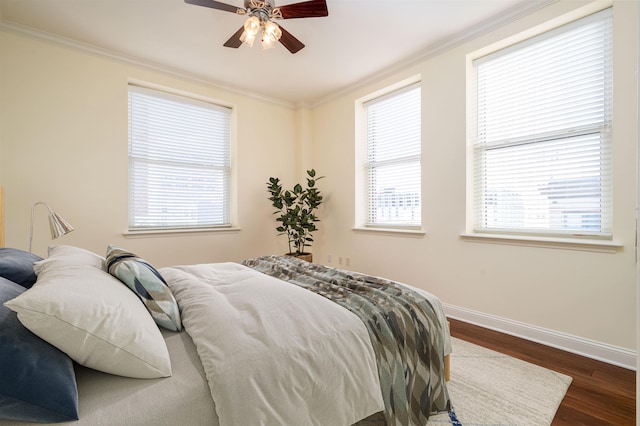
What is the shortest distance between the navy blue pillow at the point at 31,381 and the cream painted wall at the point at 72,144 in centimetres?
278

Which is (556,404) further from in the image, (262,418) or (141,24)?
(141,24)

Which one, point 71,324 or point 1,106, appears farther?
point 1,106

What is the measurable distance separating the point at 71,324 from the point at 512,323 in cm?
306

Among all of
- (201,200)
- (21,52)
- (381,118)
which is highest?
(21,52)

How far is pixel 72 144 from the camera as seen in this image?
2.95m

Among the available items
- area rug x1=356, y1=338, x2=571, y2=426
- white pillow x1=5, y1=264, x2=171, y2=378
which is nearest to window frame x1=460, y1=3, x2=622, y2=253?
area rug x1=356, y1=338, x2=571, y2=426

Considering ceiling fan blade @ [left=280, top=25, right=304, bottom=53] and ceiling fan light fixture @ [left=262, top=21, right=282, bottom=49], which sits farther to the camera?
ceiling fan blade @ [left=280, top=25, right=304, bottom=53]

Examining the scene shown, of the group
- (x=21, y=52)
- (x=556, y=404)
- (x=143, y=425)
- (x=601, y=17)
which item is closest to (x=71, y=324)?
(x=143, y=425)

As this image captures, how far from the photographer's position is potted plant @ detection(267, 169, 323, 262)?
4145 mm

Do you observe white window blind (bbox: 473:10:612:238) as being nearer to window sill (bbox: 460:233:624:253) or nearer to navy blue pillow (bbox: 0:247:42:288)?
window sill (bbox: 460:233:624:253)

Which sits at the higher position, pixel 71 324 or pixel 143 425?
pixel 71 324

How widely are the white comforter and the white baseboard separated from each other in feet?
6.61

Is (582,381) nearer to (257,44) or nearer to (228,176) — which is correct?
(257,44)

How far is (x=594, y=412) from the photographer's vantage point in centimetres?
156
